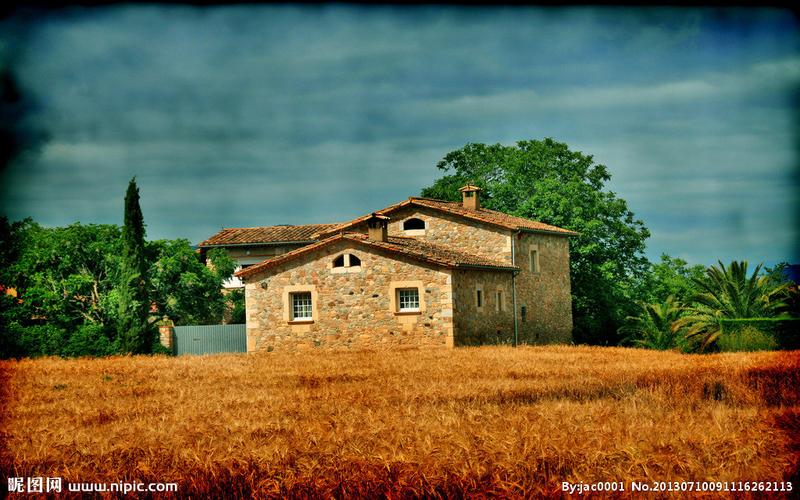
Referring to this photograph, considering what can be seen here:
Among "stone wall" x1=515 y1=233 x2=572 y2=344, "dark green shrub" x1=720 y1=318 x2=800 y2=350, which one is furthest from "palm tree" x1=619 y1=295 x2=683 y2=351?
"dark green shrub" x1=720 y1=318 x2=800 y2=350

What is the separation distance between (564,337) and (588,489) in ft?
112

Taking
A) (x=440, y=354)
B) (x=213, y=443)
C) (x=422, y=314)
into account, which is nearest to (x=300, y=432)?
(x=213, y=443)

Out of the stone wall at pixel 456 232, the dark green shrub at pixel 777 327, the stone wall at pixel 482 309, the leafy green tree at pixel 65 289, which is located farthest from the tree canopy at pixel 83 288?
the dark green shrub at pixel 777 327

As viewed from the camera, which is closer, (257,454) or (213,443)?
(257,454)

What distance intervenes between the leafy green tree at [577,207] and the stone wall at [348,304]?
16495 mm

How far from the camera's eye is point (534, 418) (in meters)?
10.1

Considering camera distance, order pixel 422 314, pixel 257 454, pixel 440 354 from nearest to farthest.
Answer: pixel 257 454 < pixel 440 354 < pixel 422 314

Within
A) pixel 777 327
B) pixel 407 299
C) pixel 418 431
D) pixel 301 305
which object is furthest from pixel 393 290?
pixel 418 431

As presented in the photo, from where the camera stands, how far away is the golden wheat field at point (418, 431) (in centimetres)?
708

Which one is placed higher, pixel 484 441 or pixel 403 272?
pixel 403 272

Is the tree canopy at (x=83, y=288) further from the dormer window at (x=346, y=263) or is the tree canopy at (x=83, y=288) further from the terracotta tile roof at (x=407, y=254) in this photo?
the dormer window at (x=346, y=263)

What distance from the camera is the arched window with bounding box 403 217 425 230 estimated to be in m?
36.8

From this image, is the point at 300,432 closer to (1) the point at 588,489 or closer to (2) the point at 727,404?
(1) the point at 588,489

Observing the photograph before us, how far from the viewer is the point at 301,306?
1236 inches
